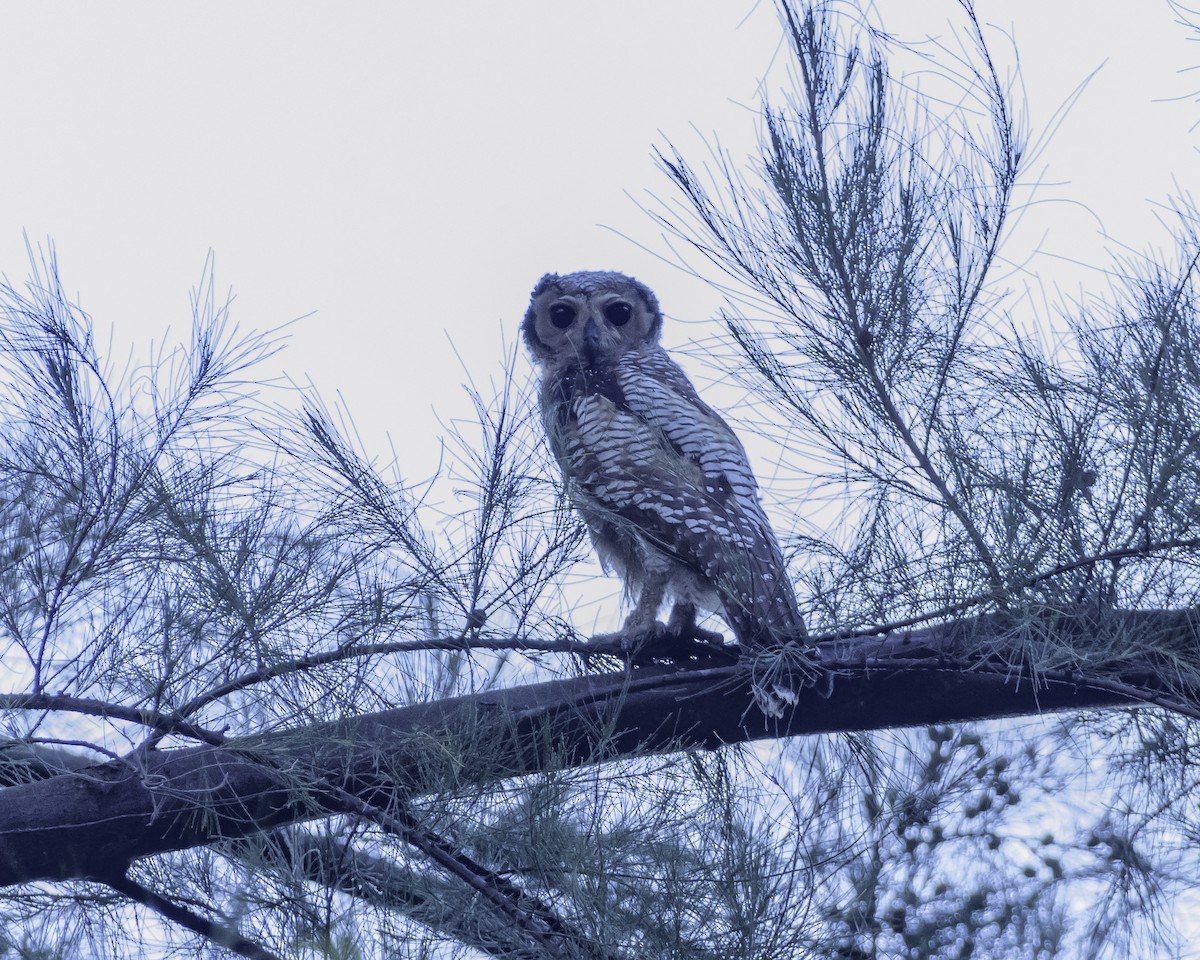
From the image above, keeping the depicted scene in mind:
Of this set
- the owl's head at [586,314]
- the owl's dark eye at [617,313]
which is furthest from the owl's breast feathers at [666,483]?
the owl's dark eye at [617,313]

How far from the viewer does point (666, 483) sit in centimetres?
243

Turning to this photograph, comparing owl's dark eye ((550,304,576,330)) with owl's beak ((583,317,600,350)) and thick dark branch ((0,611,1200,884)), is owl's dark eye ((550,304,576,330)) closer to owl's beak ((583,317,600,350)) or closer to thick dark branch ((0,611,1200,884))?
owl's beak ((583,317,600,350))

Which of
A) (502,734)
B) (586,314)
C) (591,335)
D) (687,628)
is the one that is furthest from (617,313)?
(502,734)

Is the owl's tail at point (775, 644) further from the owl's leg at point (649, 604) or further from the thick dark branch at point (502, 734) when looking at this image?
the owl's leg at point (649, 604)

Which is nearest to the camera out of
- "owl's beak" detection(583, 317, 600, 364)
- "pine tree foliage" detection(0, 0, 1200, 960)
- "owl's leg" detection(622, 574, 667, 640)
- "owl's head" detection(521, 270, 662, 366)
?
"pine tree foliage" detection(0, 0, 1200, 960)

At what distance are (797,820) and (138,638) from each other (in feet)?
3.05

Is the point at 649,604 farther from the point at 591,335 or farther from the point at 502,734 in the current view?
the point at 591,335

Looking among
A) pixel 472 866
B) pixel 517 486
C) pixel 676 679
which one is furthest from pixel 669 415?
pixel 472 866

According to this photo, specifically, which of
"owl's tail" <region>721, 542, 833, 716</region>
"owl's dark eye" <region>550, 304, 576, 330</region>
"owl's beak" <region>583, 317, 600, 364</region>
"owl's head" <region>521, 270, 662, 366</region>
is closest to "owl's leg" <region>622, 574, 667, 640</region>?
"owl's tail" <region>721, 542, 833, 716</region>

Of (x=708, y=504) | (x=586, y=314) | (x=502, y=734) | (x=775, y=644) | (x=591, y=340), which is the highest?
(x=586, y=314)

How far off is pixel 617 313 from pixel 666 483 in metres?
1.28

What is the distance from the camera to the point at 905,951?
2.09m

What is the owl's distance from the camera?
6.25 feet

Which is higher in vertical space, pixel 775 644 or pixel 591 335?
pixel 591 335
